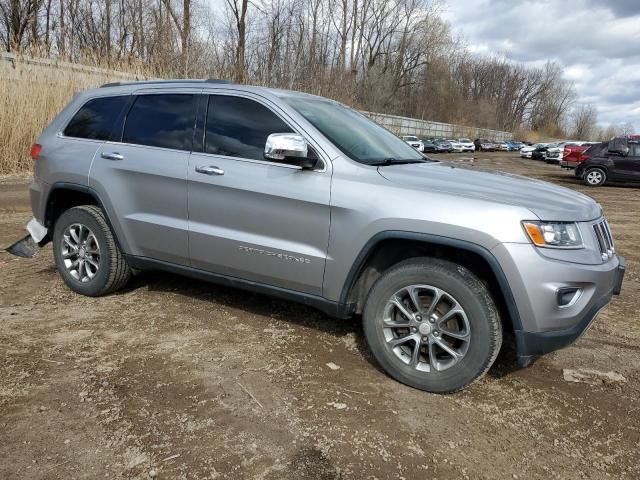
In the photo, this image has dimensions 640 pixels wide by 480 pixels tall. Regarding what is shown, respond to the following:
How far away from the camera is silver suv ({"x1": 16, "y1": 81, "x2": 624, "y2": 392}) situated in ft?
9.37

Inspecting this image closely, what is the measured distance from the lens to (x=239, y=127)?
3.73 m

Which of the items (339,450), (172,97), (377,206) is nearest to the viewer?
(339,450)

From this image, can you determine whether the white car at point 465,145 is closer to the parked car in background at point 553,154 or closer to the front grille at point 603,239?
the parked car in background at point 553,154

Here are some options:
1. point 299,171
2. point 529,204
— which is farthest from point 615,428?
point 299,171

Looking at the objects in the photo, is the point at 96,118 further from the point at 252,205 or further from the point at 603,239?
the point at 603,239

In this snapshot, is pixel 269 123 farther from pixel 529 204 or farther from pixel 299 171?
pixel 529 204

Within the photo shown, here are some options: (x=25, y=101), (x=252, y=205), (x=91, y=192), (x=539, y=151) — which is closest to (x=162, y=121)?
(x=91, y=192)

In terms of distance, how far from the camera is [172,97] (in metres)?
4.09

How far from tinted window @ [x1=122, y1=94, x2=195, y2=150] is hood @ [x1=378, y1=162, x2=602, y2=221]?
1.60 m

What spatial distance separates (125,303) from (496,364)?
304 cm

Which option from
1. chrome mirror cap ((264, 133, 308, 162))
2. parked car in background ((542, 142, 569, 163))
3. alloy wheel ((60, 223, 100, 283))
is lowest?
alloy wheel ((60, 223, 100, 283))

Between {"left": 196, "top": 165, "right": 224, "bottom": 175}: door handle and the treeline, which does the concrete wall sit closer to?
the treeline

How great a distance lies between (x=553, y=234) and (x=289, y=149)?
1.62 m

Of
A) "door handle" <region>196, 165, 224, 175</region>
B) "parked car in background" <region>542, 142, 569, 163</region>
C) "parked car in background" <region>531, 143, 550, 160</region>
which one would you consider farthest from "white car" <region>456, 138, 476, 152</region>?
"door handle" <region>196, 165, 224, 175</region>
